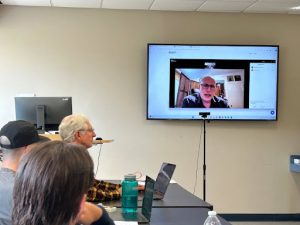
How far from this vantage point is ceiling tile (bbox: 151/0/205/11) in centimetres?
520

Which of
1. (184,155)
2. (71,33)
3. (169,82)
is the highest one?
(71,33)

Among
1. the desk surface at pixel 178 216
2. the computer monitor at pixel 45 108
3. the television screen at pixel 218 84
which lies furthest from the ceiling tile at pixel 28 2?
the desk surface at pixel 178 216

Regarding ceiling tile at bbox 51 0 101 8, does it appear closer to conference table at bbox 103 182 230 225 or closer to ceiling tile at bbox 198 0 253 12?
ceiling tile at bbox 198 0 253 12

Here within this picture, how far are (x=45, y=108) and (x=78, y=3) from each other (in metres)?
1.55

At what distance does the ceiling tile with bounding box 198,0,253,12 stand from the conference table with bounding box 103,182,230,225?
9.13 feet

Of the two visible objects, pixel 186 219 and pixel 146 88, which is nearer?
pixel 186 219

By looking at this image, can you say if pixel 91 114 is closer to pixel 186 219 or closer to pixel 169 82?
pixel 169 82

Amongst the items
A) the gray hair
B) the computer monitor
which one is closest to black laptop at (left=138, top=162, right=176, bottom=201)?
the gray hair

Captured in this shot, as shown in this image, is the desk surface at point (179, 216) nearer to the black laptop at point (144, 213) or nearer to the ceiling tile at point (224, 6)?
the black laptop at point (144, 213)

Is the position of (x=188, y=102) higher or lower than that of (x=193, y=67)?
lower

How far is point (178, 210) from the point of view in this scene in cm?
271

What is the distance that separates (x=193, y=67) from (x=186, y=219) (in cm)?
331

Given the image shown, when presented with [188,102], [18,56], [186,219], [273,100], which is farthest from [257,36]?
[186,219]

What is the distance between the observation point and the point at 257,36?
5.75 meters
